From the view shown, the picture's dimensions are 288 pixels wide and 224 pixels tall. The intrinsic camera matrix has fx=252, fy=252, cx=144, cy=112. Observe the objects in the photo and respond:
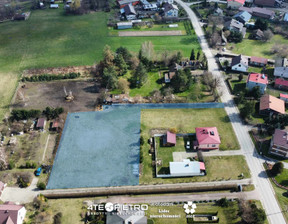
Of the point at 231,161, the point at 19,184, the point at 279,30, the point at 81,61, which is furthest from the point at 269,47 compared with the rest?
the point at 19,184

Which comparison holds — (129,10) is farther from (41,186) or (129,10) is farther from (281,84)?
(41,186)

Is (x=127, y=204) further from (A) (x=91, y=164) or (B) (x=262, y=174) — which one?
(B) (x=262, y=174)

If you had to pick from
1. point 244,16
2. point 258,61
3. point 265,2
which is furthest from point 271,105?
point 265,2

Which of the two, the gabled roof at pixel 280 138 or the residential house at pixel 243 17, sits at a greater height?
the residential house at pixel 243 17

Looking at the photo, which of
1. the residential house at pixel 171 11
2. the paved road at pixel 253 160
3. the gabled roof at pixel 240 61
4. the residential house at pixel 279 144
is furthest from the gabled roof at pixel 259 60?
the residential house at pixel 171 11

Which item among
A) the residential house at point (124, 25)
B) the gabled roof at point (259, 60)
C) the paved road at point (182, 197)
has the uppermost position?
the residential house at point (124, 25)

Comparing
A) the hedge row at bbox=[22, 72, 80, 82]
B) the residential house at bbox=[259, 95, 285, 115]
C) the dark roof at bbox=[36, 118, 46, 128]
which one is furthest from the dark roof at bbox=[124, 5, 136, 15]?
the residential house at bbox=[259, 95, 285, 115]

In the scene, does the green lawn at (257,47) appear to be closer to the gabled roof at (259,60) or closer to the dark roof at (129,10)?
the gabled roof at (259,60)

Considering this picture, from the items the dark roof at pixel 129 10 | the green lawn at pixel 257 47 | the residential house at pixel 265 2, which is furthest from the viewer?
the residential house at pixel 265 2
